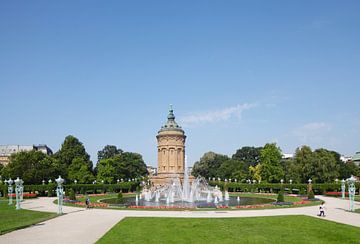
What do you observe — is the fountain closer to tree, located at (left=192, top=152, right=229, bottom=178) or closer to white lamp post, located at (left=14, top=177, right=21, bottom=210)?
white lamp post, located at (left=14, top=177, right=21, bottom=210)

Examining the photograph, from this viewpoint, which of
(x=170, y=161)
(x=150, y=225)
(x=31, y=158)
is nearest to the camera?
(x=150, y=225)

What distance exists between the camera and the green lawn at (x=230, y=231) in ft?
48.7

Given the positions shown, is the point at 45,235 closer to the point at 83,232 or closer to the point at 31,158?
the point at 83,232

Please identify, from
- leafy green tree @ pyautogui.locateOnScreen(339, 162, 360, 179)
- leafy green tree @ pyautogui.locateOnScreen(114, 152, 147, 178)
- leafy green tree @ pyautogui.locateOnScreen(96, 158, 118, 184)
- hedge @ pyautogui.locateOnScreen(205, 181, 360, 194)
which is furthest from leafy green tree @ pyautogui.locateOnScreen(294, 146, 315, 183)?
leafy green tree @ pyautogui.locateOnScreen(114, 152, 147, 178)

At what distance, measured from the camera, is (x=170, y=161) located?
242 ft

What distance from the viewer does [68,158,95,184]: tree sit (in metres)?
62.4

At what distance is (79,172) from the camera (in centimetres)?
6294

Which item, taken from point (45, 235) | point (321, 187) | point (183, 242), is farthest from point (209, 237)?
point (321, 187)

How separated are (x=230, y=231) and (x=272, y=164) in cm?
4750

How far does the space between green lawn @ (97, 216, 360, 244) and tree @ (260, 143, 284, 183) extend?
40.9 meters

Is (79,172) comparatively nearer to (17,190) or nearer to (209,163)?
(17,190)

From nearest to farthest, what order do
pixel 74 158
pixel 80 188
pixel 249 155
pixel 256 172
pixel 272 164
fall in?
pixel 80 188, pixel 272 164, pixel 74 158, pixel 256 172, pixel 249 155

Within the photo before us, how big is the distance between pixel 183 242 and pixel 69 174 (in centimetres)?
5260

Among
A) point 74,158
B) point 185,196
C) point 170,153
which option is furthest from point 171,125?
point 185,196
